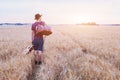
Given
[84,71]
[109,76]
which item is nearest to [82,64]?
[84,71]

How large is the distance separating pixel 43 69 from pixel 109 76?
1797 millimetres

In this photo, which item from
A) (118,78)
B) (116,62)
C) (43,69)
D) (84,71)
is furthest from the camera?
(116,62)

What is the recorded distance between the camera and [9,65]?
6738mm

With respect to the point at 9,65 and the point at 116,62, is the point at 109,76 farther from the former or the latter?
the point at 9,65

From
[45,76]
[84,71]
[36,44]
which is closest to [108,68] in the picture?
[84,71]

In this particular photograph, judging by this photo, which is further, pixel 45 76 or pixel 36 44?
pixel 36 44

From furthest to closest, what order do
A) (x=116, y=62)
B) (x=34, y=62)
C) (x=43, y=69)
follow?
1. (x=34, y=62)
2. (x=116, y=62)
3. (x=43, y=69)

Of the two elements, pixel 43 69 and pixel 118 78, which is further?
pixel 43 69

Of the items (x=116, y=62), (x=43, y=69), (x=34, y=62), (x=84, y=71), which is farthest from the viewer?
(x=34, y=62)

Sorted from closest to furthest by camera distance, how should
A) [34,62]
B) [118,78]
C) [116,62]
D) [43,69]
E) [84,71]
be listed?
1. [118,78]
2. [84,71]
3. [43,69]
4. [116,62]
5. [34,62]

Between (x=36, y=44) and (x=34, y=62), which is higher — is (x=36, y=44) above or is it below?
above

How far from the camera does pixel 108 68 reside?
647 cm

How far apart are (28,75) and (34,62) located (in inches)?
69.7

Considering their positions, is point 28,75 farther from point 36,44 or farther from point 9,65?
point 36,44
